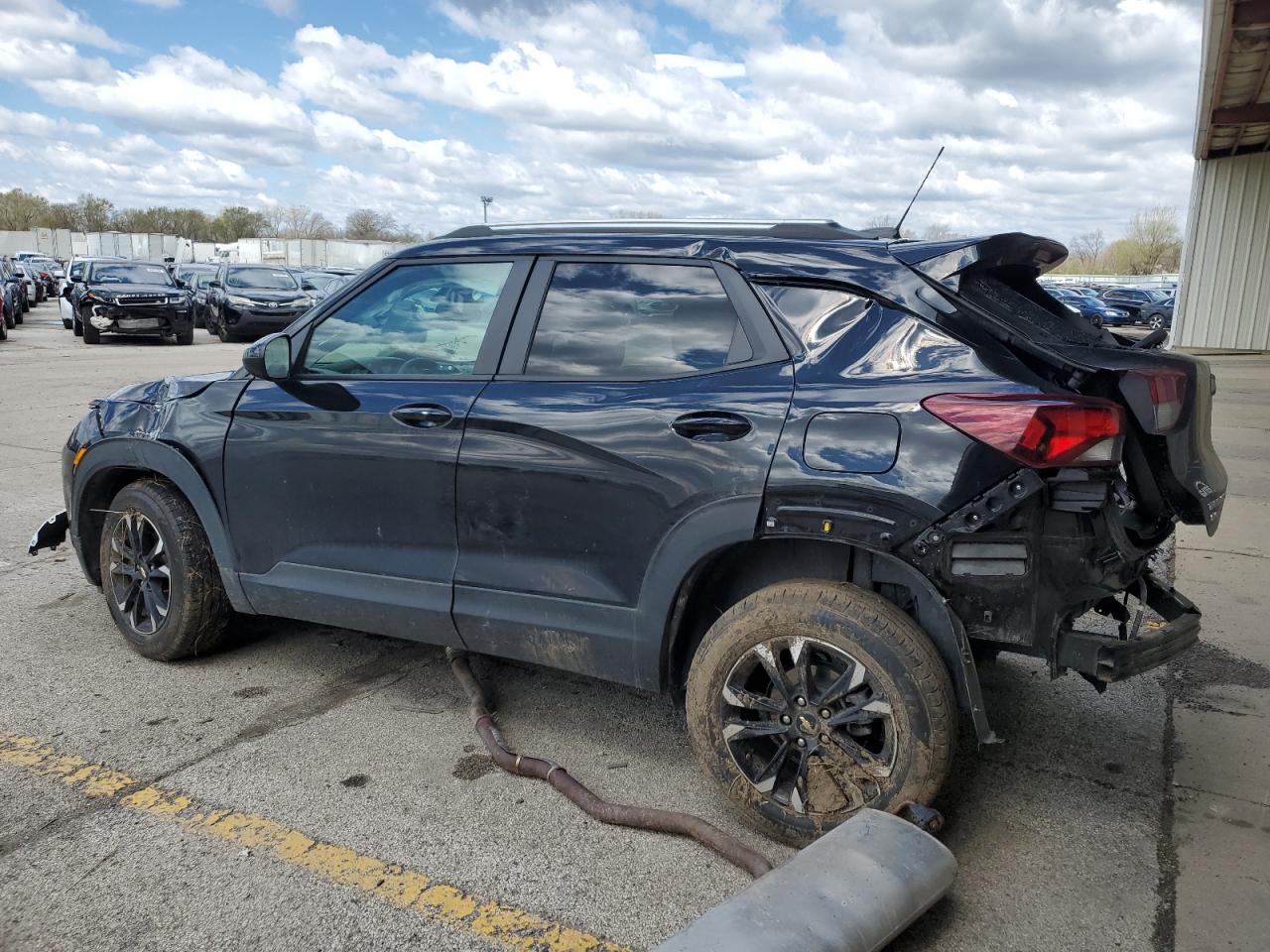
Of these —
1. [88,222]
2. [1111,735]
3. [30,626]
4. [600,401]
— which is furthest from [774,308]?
[88,222]

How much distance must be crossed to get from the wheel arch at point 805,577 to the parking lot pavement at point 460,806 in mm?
498

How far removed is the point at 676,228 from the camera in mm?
3520

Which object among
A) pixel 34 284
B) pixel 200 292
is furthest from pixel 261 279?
pixel 34 284

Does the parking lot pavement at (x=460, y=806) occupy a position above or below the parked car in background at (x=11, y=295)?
below

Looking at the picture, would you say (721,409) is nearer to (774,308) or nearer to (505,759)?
(774,308)

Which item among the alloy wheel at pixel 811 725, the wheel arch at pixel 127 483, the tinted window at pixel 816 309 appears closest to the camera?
the alloy wheel at pixel 811 725

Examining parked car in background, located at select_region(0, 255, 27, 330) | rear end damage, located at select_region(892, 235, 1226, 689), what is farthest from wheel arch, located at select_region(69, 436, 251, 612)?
parked car in background, located at select_region(0, 255, 27, 330)

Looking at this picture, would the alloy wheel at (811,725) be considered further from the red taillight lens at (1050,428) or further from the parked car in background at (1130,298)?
the parked car in background at (1130,298)

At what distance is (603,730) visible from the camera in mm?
3848

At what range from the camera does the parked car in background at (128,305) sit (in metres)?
21.4

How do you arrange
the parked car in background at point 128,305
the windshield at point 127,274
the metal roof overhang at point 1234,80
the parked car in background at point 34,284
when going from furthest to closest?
the parked car in background at point 34,284, the windshield at point 127,274, the parked car in background at point 128,305, the metal roof overhang at point 1234,80

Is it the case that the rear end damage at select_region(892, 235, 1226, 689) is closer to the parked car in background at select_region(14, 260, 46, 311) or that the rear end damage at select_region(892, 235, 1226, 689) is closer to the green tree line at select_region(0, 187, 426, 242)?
the parked car in background at select_region(14, 260, 46, 311)

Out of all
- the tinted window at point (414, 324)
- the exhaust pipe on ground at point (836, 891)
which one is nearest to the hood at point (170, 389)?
the tinted window at point (414, 324)

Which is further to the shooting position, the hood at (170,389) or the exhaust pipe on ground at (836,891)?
the hood at (170,389)
